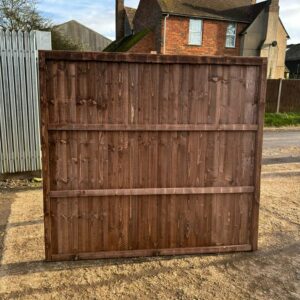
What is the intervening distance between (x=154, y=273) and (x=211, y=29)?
82.3 feet

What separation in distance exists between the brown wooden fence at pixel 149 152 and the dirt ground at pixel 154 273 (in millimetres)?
217

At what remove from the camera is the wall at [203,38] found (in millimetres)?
24922

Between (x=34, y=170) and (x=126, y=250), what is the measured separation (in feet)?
12.3

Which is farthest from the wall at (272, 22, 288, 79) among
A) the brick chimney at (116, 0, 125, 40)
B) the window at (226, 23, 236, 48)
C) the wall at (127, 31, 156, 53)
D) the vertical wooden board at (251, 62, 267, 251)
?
the vertical wooden board at (251, 62, 267, 251)

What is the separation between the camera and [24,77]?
6797 millimetres

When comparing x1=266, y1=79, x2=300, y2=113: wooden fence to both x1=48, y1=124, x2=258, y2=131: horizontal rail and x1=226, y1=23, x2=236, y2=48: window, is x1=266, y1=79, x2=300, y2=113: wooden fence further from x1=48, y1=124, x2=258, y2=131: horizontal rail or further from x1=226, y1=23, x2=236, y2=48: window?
x1=48, y1=124, x2=258, y2=131: horizontal rail

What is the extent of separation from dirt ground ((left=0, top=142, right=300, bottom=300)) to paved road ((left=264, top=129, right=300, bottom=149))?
7.89 meters

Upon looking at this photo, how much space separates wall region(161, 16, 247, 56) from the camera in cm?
2492

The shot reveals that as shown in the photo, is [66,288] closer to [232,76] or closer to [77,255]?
[77,255]

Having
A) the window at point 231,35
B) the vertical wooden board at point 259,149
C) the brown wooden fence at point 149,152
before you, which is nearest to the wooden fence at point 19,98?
the brown wooden fence at point 149,152

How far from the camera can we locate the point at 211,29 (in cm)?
2625

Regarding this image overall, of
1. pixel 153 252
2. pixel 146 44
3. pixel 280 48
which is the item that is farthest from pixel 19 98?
pixel 280 48

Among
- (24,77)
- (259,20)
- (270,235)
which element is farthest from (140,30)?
(270,235)

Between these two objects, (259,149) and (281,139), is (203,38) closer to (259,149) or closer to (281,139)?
(281,139)
